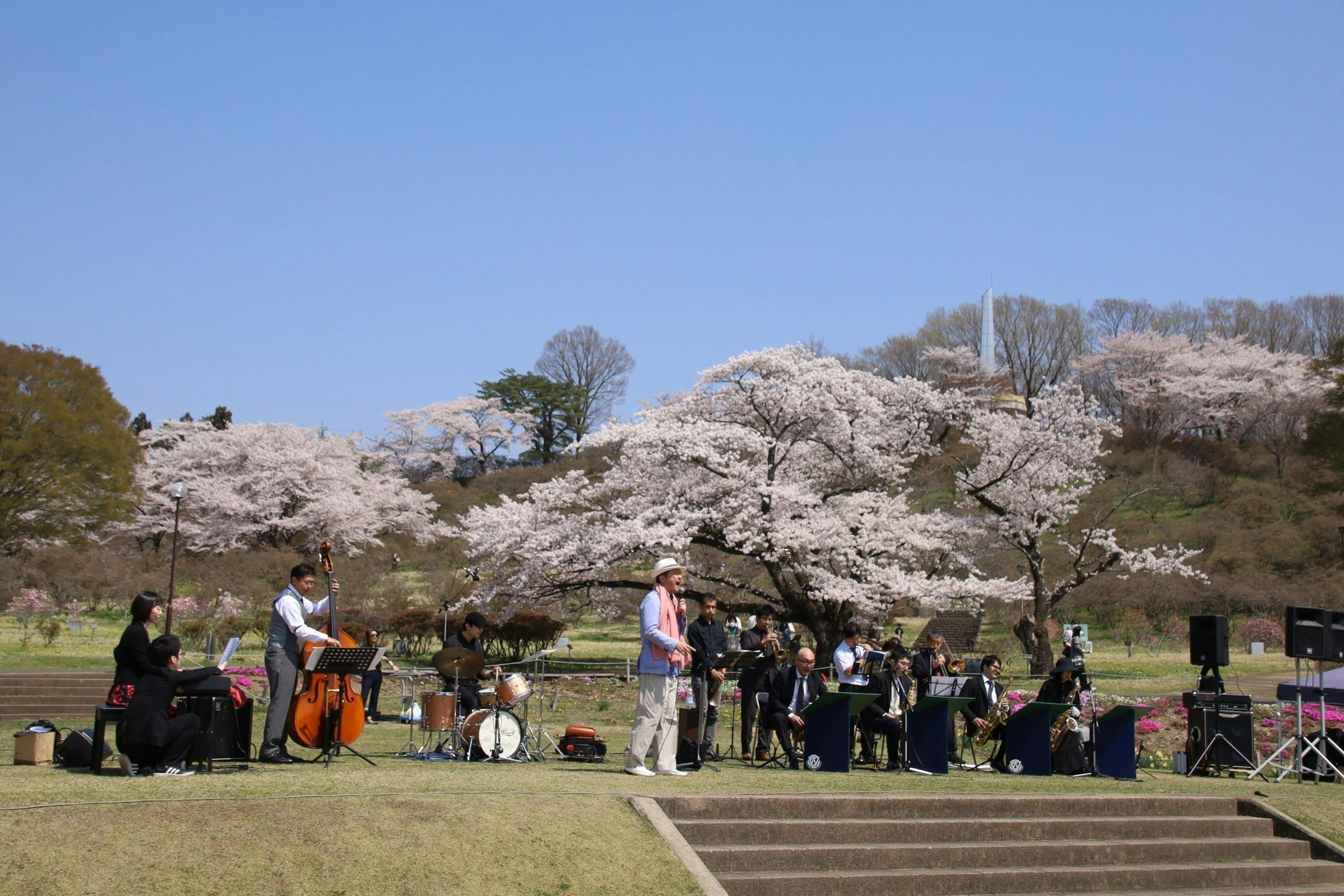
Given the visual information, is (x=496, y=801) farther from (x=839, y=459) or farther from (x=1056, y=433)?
(x=1056, y=433)

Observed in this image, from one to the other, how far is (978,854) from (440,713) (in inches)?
204

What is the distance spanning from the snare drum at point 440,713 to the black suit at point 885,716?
404 centimetres

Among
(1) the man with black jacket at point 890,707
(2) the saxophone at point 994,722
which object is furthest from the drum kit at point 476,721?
(2) the saxophone at point 994,722

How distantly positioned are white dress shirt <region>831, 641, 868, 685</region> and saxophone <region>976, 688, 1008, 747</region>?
1.45 metres

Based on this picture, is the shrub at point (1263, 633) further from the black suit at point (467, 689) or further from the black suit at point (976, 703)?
the black suit at point (467, 689)

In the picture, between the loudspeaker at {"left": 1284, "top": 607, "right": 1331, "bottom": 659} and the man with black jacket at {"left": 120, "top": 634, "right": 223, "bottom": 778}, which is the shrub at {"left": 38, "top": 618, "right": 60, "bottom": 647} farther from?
the loudspeaker at {"left": 1284, "top": 607, "right": 1331, "bottom": 659}

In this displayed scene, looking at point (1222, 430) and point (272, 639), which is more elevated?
point (1222, 430)

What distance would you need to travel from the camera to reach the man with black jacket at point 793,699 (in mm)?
10406

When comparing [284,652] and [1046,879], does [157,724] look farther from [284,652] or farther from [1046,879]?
[1046,879]

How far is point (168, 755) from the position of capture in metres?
7.71

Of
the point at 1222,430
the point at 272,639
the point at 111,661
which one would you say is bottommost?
the point at 111,661

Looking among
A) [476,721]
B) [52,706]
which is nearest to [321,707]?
[476,721]

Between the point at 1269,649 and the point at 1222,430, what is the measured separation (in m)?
33.8

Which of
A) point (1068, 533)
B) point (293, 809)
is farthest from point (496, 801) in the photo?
point (1068, 533)
